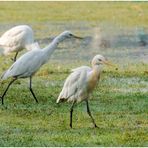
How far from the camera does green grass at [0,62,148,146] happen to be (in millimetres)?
8297

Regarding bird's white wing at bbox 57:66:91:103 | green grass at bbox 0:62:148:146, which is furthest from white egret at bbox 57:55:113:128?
green grass at bbox 0:62:148:146

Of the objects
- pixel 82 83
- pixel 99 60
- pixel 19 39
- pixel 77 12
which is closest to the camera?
pixel 99 60

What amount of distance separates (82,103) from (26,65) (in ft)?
3.47

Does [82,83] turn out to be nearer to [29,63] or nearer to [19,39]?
[29,63]

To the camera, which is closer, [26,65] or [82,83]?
[82,83]

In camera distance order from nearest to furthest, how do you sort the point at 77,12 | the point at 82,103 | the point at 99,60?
the point at 99,60, the point at 82,103, the point at 77,12

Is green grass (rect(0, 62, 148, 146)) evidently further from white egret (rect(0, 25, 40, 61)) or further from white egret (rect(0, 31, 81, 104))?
white egret (rect(0, 25, 40, 61))

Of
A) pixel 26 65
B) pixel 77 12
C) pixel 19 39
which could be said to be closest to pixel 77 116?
pixel 26 65

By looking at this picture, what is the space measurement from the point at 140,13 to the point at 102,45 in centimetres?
790

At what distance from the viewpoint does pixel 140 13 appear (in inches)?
1061

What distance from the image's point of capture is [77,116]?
32.4 feet

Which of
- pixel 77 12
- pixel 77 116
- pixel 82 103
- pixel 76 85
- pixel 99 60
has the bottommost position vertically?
pixel 77 12

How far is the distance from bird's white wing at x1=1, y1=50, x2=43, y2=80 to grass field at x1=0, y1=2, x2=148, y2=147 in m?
0.38

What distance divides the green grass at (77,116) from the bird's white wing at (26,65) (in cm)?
39
